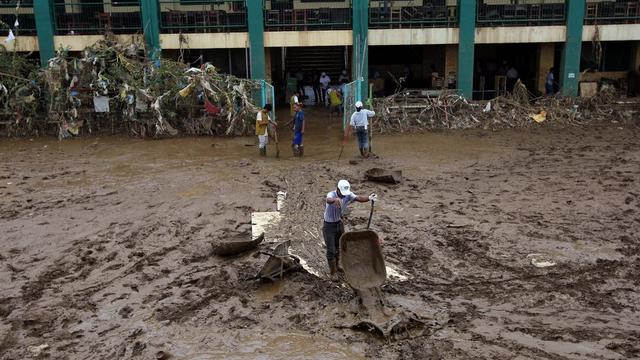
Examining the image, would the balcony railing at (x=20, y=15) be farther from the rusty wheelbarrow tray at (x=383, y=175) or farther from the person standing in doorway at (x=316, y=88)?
the rusty wheelbarrow tray at (x=383, y=175)

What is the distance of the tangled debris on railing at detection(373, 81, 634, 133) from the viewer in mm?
19734

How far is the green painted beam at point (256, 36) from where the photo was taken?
2128 centimetres

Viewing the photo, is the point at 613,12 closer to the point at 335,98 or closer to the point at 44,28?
the point at 335,98

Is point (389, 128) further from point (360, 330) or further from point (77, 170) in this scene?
point (360, 330)

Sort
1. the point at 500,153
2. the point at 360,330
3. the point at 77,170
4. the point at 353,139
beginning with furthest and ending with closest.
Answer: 1. the point at 353,139
2. the point at 500,153
3. the point at 77,170
4. the point at 360,330

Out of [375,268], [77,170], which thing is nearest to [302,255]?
[375,268]

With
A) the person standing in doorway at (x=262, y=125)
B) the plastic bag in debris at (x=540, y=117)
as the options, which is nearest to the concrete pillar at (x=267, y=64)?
the person standing in doorway at (x=262, y=125)

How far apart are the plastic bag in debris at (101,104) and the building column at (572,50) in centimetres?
1565

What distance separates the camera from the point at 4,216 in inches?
437

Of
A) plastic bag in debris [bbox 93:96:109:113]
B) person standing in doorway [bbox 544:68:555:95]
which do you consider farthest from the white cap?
person standing in doorway [bbox 544:68:555:95]

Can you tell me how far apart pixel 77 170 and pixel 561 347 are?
39.0 feet

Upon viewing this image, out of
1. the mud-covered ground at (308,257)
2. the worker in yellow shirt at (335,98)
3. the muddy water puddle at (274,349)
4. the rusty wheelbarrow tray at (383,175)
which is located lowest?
the muddy water puddle at (274,349)

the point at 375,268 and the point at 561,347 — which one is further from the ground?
the point at 375,268

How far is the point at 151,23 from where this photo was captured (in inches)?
843
